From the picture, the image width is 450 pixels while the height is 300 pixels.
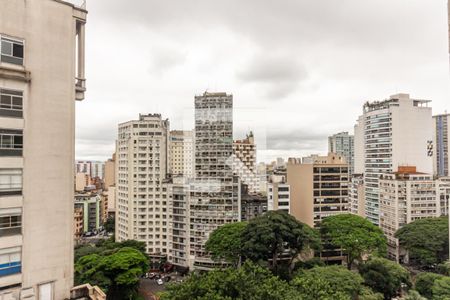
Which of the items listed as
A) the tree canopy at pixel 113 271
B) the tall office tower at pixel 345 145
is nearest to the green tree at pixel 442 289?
the tree canopy at pixel 113 271

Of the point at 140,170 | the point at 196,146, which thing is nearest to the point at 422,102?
the point at 196,146

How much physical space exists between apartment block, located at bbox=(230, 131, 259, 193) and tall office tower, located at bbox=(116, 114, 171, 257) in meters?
8.79

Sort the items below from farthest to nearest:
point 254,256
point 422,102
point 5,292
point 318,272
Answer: point 422,102 → point 254,256 → point 318,272 → point 5,292

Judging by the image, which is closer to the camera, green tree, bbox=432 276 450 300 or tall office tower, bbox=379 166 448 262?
green tree, bbox=432 276 450 300

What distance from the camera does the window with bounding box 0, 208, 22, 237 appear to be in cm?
740

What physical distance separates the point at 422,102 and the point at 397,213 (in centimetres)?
1885

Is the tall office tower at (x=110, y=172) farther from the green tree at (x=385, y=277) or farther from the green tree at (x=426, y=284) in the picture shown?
the green tree at (x=426, y=284)

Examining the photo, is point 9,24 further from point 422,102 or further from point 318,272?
point 422,102

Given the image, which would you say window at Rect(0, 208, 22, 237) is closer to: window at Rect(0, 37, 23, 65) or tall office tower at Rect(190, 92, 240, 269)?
window at Rect(0, 37, 23, 65)

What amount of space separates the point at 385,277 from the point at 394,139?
25.8 metres

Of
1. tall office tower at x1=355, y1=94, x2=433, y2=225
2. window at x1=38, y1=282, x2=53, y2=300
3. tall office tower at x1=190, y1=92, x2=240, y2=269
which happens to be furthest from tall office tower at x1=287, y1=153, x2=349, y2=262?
window at x1=38, y1=282, x2=53, y2=300

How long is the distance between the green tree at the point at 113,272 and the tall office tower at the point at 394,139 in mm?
31188

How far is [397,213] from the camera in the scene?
3394 cm

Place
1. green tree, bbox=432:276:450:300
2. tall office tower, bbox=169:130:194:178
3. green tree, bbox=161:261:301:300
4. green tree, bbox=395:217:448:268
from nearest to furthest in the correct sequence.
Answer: green tree, bbox=161:261:301:300 < green tree, bbox=432:276:450:300 < green tree, bbox=395:217:448:268 < tall office tower, bbox=169:130:194:178
